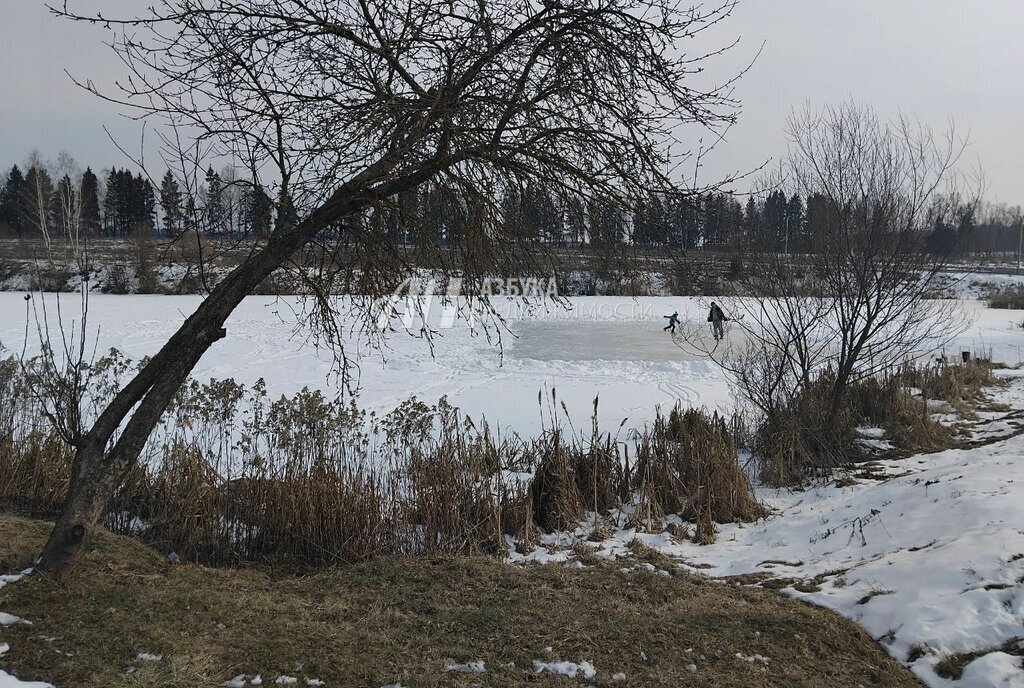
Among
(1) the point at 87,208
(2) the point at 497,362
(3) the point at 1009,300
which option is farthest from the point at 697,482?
(3) the point at 1009,300

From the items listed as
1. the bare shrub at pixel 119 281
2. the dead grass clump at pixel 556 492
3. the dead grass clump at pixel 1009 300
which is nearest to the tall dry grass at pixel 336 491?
the dead grass clump at pixel 556 492

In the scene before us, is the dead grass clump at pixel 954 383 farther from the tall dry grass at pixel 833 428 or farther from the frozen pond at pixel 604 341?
the frozen pond at pixel 604 341

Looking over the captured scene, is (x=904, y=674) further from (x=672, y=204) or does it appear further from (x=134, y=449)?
(x=134, y=449)

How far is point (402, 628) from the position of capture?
4125mm

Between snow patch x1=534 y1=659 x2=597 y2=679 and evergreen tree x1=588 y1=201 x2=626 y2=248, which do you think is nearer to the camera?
snow patch x1=534 y1=659 x2=597 y2=679

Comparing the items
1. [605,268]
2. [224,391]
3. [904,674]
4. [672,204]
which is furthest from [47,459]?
[904,674]

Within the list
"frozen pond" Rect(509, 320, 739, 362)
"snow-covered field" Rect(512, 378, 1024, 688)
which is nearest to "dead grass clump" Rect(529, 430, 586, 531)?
"snow-covered field" Rect(512, 378, 1024, 688)

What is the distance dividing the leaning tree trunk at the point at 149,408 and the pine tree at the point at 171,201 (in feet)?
1.58

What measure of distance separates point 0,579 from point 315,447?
8.16ft

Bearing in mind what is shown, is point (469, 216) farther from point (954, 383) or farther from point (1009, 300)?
point (1009, 300)

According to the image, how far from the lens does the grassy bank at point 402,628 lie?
350 centimetres

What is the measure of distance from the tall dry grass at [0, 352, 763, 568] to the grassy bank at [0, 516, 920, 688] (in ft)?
1.80

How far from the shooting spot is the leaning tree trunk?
13.9 ft

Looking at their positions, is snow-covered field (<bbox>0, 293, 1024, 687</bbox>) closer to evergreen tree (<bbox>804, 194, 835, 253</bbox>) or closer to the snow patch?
the snow patch
